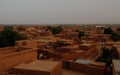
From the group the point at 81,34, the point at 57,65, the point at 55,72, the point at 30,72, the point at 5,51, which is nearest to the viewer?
the point at 30,72

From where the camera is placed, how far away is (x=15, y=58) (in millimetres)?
13484

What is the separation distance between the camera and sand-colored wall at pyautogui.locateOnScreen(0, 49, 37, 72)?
12366mm

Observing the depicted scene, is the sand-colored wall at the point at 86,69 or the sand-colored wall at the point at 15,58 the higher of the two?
the sand-colored wall at the point at 15,58

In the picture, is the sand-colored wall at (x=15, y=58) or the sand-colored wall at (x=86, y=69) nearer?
the sand-colored wall at (x=15, y=58)

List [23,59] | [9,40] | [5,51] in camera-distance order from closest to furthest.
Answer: [23,59]
[5,51]
[9,40]

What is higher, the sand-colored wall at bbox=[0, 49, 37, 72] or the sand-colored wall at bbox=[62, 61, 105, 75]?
the sand-colored wall at bbox=[0, 49, 37, 72]

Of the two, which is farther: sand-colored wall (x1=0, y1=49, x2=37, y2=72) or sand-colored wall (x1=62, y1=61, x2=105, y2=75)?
sand-colored wall (x1=62, y1=61, x2=105, y2=75)

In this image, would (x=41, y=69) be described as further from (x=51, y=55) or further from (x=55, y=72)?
(x=51, y=55)

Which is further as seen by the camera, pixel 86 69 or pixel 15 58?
pixel 86 69

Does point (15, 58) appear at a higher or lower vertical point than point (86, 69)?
higher

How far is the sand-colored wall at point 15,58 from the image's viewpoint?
40.6 feet

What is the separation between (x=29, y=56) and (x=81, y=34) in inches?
1012

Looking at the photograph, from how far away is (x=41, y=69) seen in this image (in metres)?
11.4

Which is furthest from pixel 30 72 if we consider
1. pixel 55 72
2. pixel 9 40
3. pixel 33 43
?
pixel 9 40
